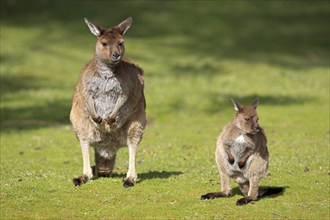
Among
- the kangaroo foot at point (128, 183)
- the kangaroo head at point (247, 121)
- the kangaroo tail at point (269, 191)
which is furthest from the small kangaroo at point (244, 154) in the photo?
the kangaroo foot at point (128, 183)

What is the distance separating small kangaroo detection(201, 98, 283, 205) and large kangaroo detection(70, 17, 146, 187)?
1.64 meters

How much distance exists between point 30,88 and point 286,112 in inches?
377

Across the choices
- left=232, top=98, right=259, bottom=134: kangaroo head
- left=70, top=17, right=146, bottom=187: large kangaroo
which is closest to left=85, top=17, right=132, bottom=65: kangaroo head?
left=70, top=17, right=146, bottom=187: large kangaroo

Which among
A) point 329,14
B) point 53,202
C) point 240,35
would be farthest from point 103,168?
point 329,14

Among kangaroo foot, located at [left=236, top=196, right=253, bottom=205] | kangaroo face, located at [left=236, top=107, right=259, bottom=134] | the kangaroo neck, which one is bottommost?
kangaroo foot, located at [left=236, top=196, right=253, bottom=205]

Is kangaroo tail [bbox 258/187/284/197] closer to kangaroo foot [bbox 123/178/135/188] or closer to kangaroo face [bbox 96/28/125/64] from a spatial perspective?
kangaroo foot [bbox 123/178/135/188]

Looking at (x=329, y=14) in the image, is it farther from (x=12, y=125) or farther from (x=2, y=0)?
(x=12, y=125)

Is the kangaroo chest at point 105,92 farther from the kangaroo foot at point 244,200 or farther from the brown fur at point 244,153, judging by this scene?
the kangaroo foot at point 244,200

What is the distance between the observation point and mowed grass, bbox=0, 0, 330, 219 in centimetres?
1115

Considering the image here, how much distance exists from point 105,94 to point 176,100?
521 inches

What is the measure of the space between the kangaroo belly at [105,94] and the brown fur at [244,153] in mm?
1894

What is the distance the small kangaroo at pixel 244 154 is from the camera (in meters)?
11.0

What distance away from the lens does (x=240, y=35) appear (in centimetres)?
3691

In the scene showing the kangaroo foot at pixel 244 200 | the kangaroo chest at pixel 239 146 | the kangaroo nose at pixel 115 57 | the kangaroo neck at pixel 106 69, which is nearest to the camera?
the kangaroo foot at pixel 244 200
